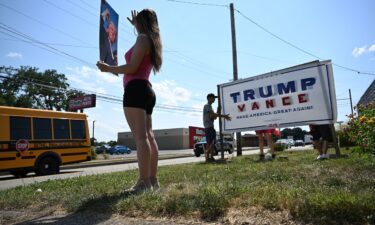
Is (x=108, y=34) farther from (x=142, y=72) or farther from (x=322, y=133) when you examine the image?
(x=322, y=133)

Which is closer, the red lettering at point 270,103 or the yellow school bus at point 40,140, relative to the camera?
the red lettering at point 270,103

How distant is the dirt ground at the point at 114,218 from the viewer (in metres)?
2.64

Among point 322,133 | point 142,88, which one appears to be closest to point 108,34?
point 142,88

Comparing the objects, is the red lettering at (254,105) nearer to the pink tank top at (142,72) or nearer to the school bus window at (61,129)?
the pink tank top at (142,72)

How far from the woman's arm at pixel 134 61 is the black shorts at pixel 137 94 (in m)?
0.15

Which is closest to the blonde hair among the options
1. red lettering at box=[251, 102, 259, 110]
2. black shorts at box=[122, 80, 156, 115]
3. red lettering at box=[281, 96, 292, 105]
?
black shorts at box=[122, 80, 156, 115]

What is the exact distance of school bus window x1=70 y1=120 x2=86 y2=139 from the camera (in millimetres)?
15632

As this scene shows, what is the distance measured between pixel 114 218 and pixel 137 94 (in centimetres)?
144

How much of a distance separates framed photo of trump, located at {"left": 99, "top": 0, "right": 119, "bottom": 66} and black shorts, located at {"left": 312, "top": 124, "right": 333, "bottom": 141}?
5.80 m

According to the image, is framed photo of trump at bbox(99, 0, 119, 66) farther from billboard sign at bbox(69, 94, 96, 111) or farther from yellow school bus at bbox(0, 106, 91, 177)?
billboard sign at bbox(69, 94, 96, 111)

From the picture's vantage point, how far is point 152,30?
4.25 m

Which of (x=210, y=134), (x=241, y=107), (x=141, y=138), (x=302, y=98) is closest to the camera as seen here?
(x=141, y=138)

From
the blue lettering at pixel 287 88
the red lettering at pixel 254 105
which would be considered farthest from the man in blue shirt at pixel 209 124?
the blue lettering at pixel 287 88

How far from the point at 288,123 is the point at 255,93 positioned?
1.40m
